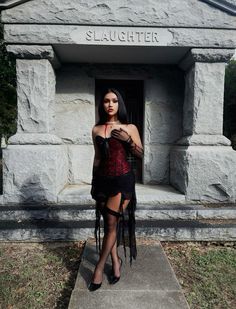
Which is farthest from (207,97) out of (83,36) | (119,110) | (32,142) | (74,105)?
(32,142)

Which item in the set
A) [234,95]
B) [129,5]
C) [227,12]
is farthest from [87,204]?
[234,95]

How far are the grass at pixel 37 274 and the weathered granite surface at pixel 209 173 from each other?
2.04 m

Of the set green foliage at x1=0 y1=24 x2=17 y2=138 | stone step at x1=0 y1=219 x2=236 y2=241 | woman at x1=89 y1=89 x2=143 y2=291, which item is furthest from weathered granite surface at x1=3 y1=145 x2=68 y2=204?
green foliage at x1=0 y1=24 x2=17 y2=138

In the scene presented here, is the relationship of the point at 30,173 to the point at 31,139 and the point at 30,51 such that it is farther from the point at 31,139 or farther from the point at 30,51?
the point at 30,51

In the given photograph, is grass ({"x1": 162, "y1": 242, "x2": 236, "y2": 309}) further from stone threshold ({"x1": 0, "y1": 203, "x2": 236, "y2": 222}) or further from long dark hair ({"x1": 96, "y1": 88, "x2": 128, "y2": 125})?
long dark hair ({"x1": 96, "y1": 88, "x2": 128, "y2": 125})

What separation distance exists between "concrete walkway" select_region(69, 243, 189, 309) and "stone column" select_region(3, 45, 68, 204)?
1.63 meters

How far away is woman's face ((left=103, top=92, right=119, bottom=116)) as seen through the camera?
8.83 feet

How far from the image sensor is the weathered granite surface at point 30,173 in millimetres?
4352

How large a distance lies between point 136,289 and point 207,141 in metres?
2.78

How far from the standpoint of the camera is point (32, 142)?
14.5 ft

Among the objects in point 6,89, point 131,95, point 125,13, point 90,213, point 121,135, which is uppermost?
point 125,13

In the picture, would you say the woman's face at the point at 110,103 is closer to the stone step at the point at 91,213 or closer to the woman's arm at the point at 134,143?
the woman's arm at the point at 134,143

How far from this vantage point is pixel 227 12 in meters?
4.42

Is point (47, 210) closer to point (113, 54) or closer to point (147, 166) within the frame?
point (147, 166)
